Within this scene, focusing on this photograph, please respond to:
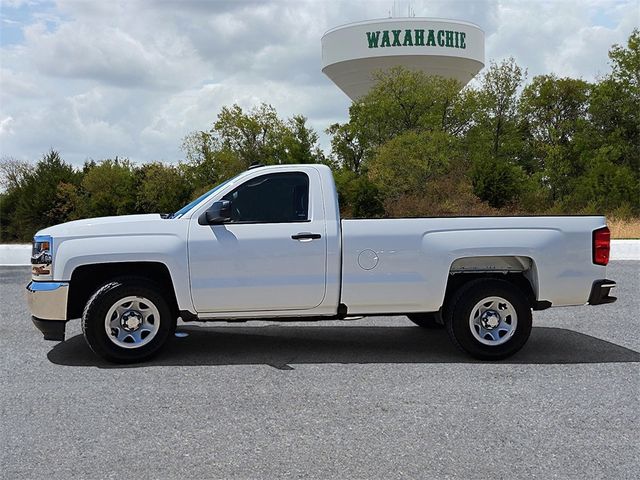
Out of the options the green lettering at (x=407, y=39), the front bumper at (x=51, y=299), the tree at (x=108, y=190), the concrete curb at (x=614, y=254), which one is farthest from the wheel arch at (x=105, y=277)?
the green lettering at (x=407, y=39)

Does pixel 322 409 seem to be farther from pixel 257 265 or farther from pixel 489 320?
pixel 489 320

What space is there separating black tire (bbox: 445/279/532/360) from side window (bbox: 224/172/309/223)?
181 cm

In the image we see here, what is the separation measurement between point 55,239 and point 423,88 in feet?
121

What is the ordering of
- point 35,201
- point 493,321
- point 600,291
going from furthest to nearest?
1. point 35,201
2. point 600,291
3. point 493,321

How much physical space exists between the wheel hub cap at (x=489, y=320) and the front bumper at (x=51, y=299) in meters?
A: 4.15

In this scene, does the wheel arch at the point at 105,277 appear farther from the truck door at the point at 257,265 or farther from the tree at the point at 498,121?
the tree at the point at 498,121

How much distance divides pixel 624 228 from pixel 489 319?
19.3 m

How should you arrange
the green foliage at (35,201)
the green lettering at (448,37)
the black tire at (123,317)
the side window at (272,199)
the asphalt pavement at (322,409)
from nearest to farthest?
the asphalt pavement at (322,409), the black tire at (123,317), the side window at (272,199), the green foliage at (35,201), the green lettering at (448,37)

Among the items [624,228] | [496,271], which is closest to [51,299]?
[496,271]

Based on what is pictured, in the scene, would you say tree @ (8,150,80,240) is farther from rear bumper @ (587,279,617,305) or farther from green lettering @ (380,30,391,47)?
rear bumper @ (587,279,617,305)

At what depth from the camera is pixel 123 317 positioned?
697 cm

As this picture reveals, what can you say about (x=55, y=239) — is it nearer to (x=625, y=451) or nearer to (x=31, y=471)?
(x=31, y=471)

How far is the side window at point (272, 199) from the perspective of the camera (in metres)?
7.23

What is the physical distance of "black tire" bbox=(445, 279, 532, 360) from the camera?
712 centimetres
